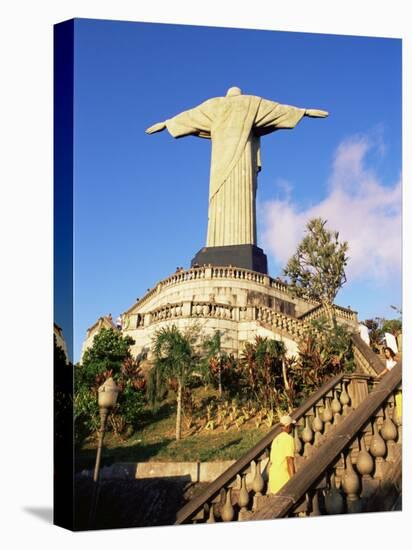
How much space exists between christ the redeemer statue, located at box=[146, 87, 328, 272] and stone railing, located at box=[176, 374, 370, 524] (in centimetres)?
640

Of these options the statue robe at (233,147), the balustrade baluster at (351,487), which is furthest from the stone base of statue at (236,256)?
the balustrade baluster at (351,487)

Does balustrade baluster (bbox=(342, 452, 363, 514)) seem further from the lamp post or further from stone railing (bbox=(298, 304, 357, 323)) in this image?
stone railing (bbox=(298, 304, 357, 323))

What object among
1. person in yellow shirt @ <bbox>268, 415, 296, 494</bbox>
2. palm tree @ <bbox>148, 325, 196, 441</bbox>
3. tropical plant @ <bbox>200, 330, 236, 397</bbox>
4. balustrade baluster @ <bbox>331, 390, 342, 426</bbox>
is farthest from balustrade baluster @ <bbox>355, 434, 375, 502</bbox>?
tropical plant @ <bbox>200, 330, 236, 397</bbox>

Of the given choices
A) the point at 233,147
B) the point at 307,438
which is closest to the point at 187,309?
the point at 233,147

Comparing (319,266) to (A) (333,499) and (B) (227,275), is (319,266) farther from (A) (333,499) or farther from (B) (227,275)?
(A) (333,499)

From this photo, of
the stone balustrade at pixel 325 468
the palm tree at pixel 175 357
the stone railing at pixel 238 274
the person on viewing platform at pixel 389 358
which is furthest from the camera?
the stone railing at pixel 238 274

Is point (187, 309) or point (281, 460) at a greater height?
point (187, 309)

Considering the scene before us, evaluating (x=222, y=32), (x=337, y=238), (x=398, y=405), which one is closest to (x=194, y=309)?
(x=337, y=238)

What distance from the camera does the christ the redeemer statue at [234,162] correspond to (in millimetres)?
16266

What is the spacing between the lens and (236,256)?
18.9m

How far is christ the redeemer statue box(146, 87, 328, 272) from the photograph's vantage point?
16.3 m

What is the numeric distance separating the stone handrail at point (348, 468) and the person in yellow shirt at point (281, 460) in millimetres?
948

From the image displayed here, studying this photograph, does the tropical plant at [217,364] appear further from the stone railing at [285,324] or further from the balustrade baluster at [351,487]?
the balustrade baluster at [351,487]

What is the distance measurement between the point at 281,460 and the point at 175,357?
14.1 feet
